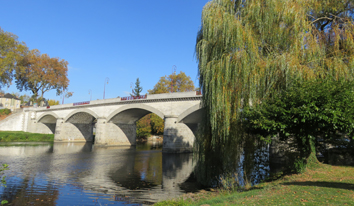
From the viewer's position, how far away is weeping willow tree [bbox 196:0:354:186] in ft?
34.1

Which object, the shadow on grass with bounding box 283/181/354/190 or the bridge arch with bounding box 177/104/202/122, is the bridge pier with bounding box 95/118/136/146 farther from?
the shadow on grass with bounding box 283/181/354/190

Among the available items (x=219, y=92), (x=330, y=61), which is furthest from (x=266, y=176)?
(x=330, y=61)

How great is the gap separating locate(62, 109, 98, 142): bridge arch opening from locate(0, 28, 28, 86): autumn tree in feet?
47.4

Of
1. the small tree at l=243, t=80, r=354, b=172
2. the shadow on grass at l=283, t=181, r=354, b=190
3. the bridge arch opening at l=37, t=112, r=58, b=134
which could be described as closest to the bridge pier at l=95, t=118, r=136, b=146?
the bridge arch opening at l=37, t=112, r=58, b=134

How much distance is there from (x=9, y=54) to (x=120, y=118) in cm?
2450

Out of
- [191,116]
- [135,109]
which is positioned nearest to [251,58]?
[191,116]

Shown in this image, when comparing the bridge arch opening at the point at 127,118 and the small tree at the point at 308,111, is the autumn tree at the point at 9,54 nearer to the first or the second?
the bridge arch opening at the point at 127,118

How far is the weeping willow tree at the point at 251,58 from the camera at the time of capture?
34.1ft

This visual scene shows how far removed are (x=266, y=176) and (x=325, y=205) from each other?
6048mm

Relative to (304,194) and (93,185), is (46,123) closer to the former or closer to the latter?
(93,185)

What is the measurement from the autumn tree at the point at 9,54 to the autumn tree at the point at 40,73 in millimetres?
1819

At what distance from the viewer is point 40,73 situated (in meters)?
49.8

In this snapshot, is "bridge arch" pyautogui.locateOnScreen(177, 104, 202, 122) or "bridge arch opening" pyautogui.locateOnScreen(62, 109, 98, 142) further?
"bridge arch opening" pyautogui.locateOnScreen(62, 109, 98, 142)

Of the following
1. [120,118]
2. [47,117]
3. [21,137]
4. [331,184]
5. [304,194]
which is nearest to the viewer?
[304,194]
